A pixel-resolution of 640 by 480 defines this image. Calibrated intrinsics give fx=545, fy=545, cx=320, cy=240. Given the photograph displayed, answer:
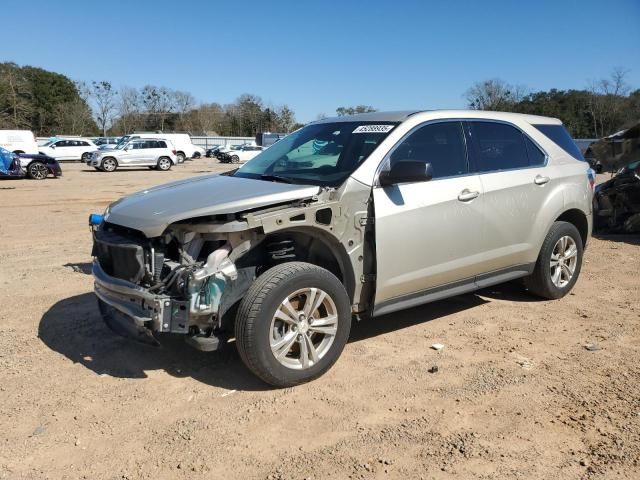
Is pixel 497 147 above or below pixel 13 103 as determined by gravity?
below

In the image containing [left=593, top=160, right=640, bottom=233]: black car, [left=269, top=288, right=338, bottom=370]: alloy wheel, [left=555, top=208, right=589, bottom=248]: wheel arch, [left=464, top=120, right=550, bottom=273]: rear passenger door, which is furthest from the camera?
[left=593, top=160, right=640, bottom=233]: black car

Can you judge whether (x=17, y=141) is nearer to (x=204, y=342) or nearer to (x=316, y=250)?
(x=316, y=250)

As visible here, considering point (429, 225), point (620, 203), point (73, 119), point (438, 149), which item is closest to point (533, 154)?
point (438, 149)

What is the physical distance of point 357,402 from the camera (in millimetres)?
3520

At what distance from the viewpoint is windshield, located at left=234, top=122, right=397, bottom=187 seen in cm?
417

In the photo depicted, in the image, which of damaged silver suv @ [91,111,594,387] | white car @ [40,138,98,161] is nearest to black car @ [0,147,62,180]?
white car @ [40,138,98,161]

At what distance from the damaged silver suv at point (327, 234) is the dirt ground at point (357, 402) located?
0.37 metres

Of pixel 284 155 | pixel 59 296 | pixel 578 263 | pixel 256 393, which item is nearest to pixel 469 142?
pixel 284 155

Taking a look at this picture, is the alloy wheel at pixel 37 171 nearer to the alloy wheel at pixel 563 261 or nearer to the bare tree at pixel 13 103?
the alloy wheel at pixel 563 261

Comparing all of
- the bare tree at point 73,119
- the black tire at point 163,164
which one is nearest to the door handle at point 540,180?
the black tire at point 163,164

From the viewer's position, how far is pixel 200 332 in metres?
3.53

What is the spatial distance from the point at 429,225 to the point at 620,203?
21.1 ft

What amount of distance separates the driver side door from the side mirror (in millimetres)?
108

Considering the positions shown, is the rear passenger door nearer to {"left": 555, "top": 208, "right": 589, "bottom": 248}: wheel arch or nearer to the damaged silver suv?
the damaged silver suv
